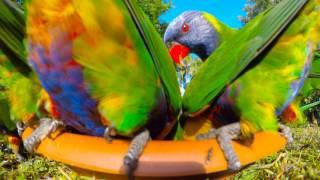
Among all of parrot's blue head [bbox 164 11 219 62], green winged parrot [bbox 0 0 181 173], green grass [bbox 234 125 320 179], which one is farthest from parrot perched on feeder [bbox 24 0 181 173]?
parrot's blue head [bbox 164 11 219 62]

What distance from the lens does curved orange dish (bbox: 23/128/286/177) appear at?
0.50m

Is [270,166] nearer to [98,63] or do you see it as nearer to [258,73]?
[258,73]

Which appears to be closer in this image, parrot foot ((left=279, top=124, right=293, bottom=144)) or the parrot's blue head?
parrot foot ((left=279, top=124, right=293, bottom=144))

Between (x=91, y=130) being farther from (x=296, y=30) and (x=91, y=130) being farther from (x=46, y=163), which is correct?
(x=296, y=30)

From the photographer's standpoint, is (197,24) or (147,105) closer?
(147,105)

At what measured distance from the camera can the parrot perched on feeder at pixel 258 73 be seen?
0.65m

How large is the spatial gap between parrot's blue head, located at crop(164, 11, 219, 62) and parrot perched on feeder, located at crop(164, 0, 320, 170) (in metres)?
0.46

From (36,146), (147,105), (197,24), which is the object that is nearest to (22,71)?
(36,146)

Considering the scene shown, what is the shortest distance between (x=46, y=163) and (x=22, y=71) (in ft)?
0.71

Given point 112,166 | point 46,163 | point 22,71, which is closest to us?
point 112,166

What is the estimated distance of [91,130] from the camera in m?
0.60

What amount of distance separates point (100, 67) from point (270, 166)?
308 mm

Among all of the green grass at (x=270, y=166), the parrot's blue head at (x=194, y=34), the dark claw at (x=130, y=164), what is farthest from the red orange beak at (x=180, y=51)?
the dark claw at (x=130, y=164)

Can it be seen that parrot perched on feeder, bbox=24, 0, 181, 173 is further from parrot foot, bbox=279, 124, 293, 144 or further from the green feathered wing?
parrot foot, bbox=279, 124, 293, 144
